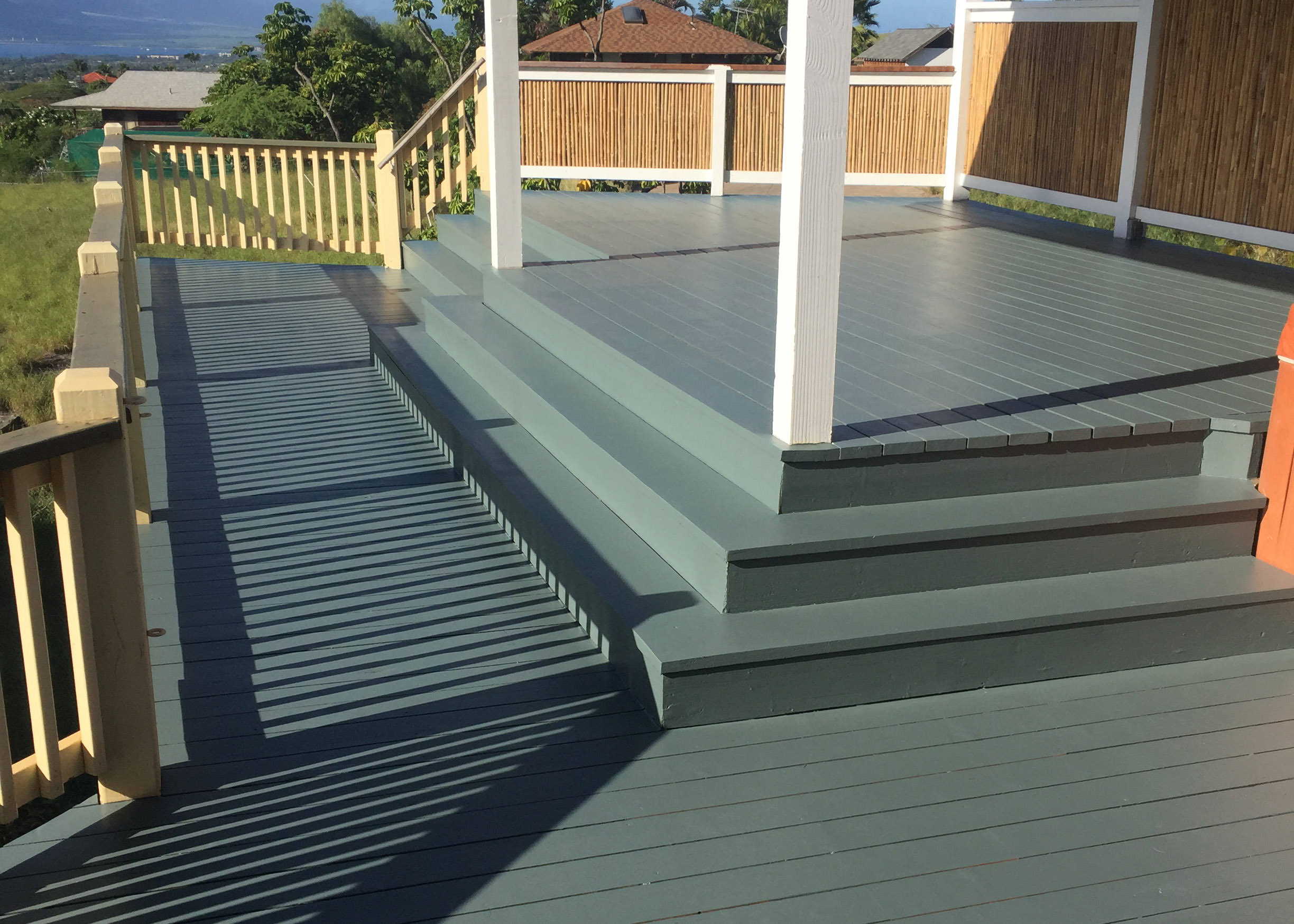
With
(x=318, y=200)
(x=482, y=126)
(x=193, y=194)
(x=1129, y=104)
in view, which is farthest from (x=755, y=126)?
(x=193, y=194)

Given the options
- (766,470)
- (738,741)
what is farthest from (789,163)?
(738,741)

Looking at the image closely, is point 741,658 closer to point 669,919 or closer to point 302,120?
point 669,919

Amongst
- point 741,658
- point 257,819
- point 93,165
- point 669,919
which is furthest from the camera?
point 93,165

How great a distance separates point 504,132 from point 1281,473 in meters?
4.20

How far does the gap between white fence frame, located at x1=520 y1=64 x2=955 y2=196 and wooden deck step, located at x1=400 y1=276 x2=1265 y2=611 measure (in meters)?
5.63

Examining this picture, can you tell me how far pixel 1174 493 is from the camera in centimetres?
371

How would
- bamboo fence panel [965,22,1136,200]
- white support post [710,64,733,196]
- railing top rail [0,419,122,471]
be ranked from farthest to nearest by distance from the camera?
white support post [710,64,733,196], bamboo fence panel [965,22,1136,200], railing top rail [0,419,122,471]

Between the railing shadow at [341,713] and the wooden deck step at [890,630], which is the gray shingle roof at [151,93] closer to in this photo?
the railing shadow at [341,713]

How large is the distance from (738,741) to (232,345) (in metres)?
5.62

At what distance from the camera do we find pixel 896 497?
358 centimetres

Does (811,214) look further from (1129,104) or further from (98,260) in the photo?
(1129,104)

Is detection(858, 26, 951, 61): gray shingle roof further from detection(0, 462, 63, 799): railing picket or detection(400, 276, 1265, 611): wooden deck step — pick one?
detection(0, 462, 63, 799): railing picket

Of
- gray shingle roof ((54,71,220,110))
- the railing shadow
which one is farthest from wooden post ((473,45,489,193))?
gray shingle roof ((54,71,220,110))

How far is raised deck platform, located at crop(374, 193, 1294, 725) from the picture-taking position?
332 centimetres
